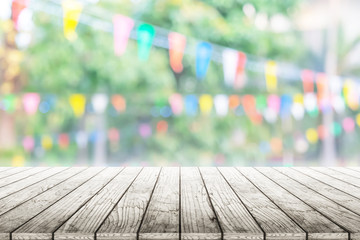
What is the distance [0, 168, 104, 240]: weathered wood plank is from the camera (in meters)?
1.55

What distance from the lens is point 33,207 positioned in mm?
1887

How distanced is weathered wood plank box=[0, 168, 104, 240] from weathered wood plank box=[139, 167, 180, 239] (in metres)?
0.39

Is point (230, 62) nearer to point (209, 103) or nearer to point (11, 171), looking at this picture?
point (209, 103)

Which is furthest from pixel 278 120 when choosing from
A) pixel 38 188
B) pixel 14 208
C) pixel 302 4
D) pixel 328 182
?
pixel 14 208

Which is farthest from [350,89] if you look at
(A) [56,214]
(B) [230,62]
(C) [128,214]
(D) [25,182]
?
(A) [56,214]

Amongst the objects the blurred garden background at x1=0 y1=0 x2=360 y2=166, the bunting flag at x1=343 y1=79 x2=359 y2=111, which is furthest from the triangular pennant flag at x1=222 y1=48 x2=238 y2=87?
the blurred garden background at x1=0 y1=0 x2=360 y2=166

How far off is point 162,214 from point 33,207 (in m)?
0.51

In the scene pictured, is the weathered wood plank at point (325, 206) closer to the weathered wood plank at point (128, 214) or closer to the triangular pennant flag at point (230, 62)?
the weathered wood plank at point (128, 214)

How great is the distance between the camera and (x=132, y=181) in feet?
8.86

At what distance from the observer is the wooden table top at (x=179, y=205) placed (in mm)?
1479

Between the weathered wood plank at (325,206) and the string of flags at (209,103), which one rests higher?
the string of flags at (209,103)

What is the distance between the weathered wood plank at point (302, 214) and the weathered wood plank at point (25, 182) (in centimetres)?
115

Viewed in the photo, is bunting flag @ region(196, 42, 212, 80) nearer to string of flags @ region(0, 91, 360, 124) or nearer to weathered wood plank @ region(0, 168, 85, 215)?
string of flags @ region(0, 91, 360, 124)

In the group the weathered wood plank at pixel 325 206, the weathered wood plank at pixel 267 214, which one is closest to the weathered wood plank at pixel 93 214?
the weathered wood plank at pixel 267 214
